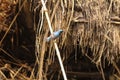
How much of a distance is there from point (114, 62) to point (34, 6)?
1.48ft

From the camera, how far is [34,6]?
1.38m

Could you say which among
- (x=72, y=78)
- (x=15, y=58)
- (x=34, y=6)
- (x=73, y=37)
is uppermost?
(x=34, y=6)

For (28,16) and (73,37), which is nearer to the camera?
(73,37)

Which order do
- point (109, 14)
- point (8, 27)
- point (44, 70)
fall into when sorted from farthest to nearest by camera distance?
point (44, 70) → point (8, 27) → point (109, 14)

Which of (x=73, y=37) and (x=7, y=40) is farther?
(x=7, y=40)

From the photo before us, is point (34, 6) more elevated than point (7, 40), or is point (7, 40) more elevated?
point (34, 6)

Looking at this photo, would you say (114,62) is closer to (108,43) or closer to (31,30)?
(108,43)

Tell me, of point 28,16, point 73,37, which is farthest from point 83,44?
point 28,16

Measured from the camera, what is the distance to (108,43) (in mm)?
1374

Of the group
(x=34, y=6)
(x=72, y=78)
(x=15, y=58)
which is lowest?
(x=72, y=78)

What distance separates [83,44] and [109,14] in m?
0.16

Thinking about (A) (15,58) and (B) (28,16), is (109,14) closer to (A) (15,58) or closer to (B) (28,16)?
(B) (28,16)

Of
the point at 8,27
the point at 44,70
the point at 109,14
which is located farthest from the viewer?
the point at 44,70

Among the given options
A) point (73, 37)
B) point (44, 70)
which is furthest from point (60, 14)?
point (44, 70)
